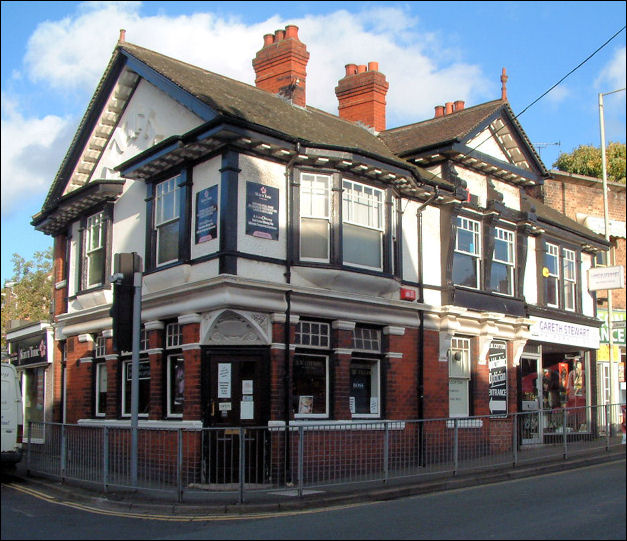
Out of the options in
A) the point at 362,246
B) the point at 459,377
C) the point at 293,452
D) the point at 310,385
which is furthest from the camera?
the point at 459,377

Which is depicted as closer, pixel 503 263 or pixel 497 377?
→ pixel 497 377

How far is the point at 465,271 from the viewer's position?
63.5ft

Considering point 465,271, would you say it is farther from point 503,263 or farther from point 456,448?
point 456,448

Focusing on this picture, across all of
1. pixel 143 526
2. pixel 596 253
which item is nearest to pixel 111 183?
pixel 143 526

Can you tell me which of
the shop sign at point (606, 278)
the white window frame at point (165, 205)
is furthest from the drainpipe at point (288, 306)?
the shop sign at point (606, 278)

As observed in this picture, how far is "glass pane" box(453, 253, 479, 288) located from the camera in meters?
19.0

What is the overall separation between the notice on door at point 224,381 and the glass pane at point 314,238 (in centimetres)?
273

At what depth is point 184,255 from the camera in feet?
50.9

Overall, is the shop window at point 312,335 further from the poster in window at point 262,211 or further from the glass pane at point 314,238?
the poster in window at point 262,211

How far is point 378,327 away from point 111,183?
699 centimetres

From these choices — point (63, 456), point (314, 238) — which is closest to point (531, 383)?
point (314, 238)

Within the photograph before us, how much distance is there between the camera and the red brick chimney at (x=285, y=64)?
64.6 ft

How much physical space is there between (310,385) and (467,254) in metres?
6.08

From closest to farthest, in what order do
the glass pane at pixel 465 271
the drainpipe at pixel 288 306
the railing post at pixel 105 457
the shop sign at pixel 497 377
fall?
1. the railing post at pixel 105 457
2. the drainpipe at pixel 288 306
3. the glass pane at pixel 465 271
4. the shop sign at pixel 497 377
